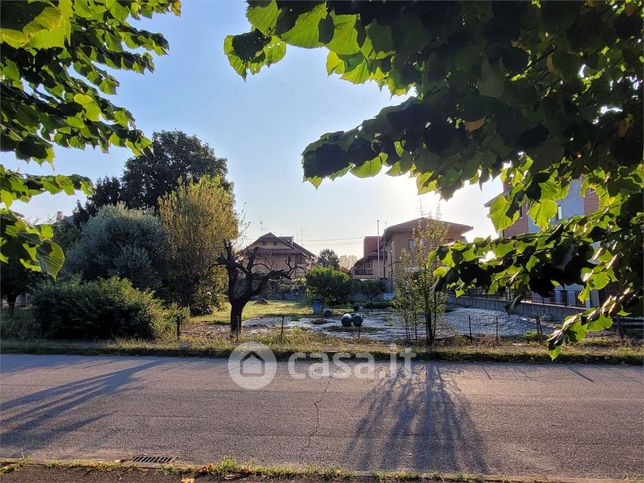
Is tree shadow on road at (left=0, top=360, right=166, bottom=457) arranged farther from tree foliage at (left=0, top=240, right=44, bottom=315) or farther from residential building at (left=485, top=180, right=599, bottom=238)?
tree foliage at (left=0, top=240, right=44, bottom=315)

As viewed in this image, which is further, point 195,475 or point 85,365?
point 85,365

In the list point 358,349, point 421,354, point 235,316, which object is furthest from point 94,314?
point 421,354

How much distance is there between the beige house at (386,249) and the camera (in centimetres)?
3829

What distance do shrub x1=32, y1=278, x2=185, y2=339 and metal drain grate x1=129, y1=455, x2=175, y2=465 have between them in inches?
390

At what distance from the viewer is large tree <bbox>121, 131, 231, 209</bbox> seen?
36.2 meters

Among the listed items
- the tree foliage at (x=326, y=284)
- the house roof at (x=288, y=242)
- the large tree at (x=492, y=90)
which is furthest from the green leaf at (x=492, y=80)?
the house roof at (x=288, y=242)

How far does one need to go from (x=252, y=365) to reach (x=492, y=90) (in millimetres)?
9337

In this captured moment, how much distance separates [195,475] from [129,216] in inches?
714

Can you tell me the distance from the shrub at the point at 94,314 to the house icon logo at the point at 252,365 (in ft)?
13.5

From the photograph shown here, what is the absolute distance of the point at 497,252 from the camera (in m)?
2.13

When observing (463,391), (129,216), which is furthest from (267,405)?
(129,216)

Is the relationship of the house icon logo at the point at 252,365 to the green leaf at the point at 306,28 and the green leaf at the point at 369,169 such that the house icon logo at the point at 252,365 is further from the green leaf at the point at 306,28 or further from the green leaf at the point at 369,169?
the green leaf at the point at 306,28

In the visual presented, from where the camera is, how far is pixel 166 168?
37438 millimetres

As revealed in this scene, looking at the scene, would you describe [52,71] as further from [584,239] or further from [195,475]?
[195,475]
